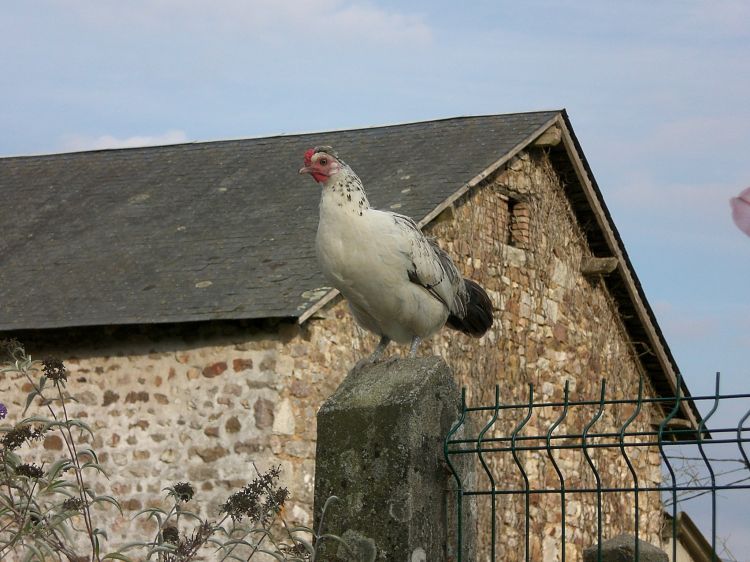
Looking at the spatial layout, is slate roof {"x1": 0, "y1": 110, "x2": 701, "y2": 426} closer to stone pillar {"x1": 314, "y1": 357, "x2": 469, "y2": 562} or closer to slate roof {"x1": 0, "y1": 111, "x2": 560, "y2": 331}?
slate roof {"x1": 0, "y1": 111, "x2": 560, "y2": 331}

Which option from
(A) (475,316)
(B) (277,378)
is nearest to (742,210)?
(A) (475,316)

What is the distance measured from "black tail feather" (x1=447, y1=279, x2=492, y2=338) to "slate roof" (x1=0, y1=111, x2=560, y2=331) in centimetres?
402

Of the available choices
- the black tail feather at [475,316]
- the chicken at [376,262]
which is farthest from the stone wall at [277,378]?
the chicken at [376,262]

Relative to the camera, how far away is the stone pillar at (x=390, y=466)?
173 inches

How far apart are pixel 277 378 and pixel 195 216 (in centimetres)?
339

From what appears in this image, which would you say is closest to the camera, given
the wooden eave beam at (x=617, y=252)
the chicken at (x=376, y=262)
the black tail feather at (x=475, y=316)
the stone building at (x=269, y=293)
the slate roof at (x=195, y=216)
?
the chicken at (x=376, y=262)

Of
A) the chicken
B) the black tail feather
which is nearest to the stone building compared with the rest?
the black tail feather

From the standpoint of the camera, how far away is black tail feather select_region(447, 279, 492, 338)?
7.13 m

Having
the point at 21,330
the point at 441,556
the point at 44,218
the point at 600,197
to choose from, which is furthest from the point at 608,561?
the point at 44,218

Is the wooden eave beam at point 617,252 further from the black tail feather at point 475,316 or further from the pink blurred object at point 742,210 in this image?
the pink blurred object at point 742,210

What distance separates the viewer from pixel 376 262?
6180 millimetres

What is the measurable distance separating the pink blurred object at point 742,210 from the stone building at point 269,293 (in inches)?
361

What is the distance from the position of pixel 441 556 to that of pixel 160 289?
8410 millimetres

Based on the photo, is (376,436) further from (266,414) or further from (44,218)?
(44,218)
